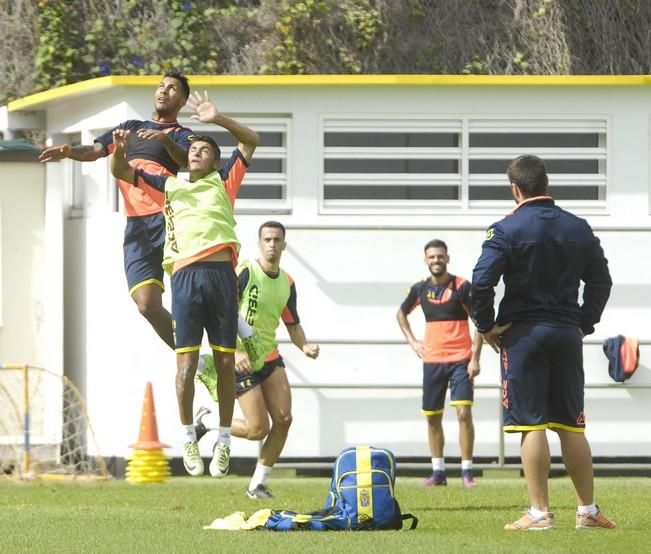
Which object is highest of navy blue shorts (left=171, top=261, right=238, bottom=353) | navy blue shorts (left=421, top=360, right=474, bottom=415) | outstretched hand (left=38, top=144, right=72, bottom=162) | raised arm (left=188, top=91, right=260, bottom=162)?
raised arm (left=188, top=91, right=260, bottom=162)

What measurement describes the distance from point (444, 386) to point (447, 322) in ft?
1.94

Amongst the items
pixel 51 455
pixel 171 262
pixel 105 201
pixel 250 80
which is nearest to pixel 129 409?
A: pixel 51 455

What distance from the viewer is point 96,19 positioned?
24.9 meters

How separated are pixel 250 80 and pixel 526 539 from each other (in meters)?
9.03

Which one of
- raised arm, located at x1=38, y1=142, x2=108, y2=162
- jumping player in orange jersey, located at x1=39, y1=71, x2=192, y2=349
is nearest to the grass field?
jumping player in orange jersey, located at x1=39, y1=71, x2=192, y2=349

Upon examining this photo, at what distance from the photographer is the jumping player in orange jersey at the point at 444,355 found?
16.4 metres

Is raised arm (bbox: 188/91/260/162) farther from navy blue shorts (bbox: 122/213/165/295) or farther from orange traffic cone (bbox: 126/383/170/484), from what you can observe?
orange traffic cone (bbox: 126/383/170/484)

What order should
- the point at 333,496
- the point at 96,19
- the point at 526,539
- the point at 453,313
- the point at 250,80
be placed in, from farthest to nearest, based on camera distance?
the point at 96,19 < the point at 250,80 < the point at 453,313 < the point at 333,496 < the point at 526,539

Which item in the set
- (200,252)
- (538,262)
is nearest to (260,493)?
(200,252)

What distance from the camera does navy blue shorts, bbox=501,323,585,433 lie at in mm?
10719

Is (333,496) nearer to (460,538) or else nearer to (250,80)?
(460,538)

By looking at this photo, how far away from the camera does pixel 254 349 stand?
13922 millimetres

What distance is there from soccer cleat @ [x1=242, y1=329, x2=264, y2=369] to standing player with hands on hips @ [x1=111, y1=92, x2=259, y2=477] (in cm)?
178

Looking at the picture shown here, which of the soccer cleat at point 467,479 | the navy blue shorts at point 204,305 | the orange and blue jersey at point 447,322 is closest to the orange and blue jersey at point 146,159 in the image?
the navy blue shorts at point 204,305
